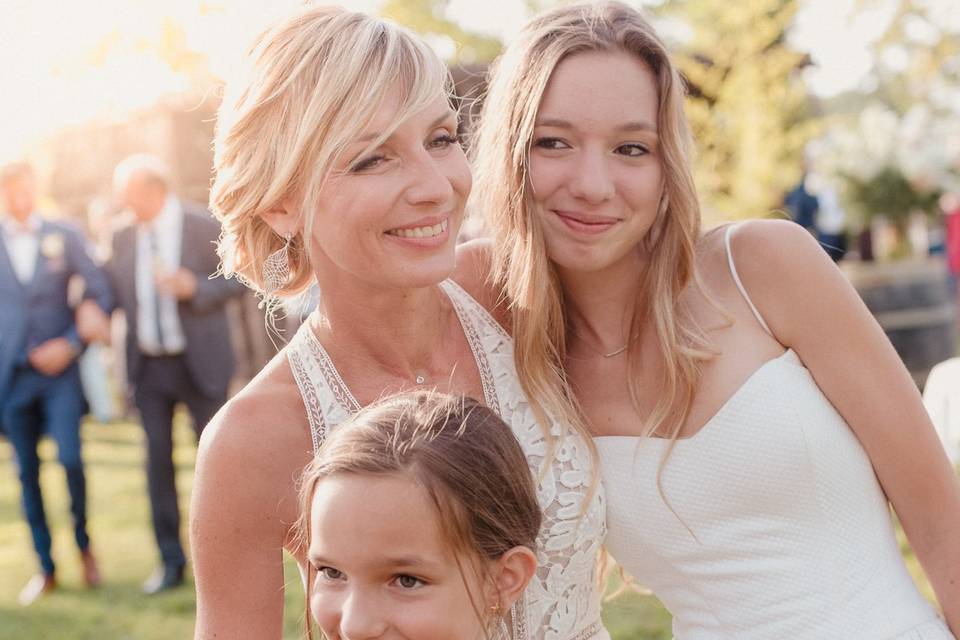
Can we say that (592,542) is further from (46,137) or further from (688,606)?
(46,137)

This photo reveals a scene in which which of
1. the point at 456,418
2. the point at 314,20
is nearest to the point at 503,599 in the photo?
the point at 456,418

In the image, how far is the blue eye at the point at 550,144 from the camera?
8.20 ft

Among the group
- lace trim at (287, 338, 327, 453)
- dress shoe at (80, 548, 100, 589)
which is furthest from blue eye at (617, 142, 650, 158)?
dress shoe at (80, 548, 100, 589)

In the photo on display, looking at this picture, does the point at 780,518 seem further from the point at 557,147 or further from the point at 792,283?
the point at 557,147

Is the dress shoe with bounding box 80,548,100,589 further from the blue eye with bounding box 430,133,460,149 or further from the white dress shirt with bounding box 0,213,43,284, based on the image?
the blue eye with bounding box 430,133,460,149

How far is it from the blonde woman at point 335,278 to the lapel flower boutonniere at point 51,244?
4.57 metres

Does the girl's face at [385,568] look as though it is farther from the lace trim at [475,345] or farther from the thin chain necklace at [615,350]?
the thin chain necklace at [615,350]

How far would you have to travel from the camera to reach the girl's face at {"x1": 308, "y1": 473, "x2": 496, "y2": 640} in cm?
181

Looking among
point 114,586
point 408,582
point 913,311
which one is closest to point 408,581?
point 408,582

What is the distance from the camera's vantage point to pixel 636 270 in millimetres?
2658

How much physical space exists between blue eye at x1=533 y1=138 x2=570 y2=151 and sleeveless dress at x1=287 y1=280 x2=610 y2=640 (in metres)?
0.56

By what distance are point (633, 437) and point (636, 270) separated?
1.37 feet

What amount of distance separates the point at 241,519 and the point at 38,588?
16.6 ft

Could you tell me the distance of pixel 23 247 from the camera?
21.9ft
